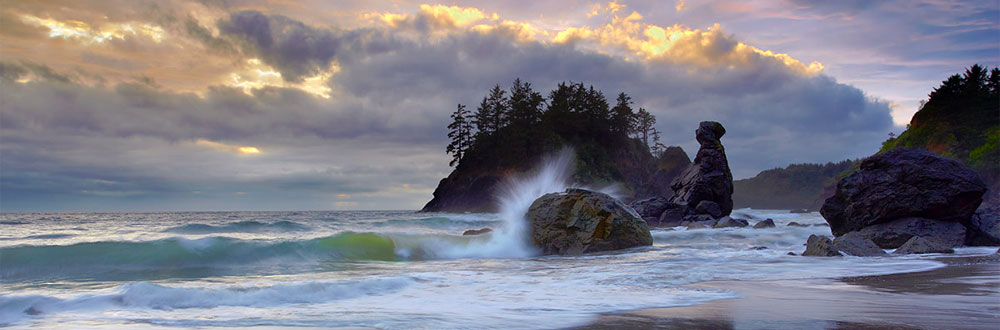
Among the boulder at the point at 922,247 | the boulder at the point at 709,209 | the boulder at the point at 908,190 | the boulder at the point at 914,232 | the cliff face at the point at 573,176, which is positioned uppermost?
the cliff face at the point at 573,176

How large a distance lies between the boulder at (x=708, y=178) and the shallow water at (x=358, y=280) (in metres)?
12.2

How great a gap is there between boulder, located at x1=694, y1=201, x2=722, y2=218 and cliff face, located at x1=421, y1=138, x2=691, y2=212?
29.1m

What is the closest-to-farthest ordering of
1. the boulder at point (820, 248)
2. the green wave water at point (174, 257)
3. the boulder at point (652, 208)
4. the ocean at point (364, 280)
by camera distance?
1. the ocean at point (364, 280)
2. the green wave water at point (174, 257)
3. the boulder at point (820, 248)
4. the boulder at point (652, 208)

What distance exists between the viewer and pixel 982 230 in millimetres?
12086

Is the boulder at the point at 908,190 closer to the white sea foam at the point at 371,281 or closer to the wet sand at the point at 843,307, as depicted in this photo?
the white sea foam at the point at 371,281

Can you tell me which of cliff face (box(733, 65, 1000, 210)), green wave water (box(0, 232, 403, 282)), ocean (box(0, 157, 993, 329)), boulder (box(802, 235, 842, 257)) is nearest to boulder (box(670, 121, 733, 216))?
cliff face (box(733, 65, 1000, 210))

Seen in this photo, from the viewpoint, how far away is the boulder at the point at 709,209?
25500 millimetres

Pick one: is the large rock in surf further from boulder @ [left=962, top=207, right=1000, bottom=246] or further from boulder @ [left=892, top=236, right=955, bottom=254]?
boulder @ [left=962, top=207, right=1000, bottom=246]

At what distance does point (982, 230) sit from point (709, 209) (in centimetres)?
1355

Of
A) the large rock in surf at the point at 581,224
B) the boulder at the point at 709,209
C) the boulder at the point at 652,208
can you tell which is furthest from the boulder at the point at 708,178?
the large rock in surf at the point at 581,224

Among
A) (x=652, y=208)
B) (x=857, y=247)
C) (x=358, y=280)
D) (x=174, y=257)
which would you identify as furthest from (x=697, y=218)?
(x=358, y=280)

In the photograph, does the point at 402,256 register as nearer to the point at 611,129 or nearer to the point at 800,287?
the point at 800,287

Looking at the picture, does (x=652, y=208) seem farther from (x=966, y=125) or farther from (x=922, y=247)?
(x=966, y=125)

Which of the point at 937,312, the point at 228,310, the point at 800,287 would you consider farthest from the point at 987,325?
the point at 228,310
